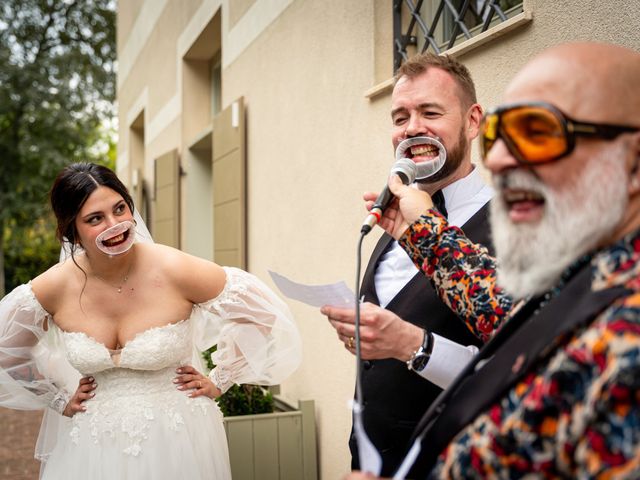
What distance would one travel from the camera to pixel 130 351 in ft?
9.15

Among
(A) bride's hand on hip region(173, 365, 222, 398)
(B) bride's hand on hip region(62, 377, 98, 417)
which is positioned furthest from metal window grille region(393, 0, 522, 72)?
(B) bride's hand on hip region(62, 377, 98, 417)

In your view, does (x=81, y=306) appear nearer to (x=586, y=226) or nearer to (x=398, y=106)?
(x=398, y=106)

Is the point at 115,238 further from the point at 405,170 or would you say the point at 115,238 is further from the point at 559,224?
the point at 559,224

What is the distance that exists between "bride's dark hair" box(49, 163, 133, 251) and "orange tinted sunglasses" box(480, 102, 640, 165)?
6.74 ft

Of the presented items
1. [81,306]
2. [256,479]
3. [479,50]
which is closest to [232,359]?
[81,306]

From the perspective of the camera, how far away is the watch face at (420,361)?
170 cm

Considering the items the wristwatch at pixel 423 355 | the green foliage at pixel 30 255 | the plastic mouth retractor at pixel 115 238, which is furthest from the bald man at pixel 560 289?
the green foliage at pixel 30 255

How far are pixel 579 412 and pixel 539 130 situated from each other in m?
0.46

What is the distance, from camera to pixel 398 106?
85.9 inches

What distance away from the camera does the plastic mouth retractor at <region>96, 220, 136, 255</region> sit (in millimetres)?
2762

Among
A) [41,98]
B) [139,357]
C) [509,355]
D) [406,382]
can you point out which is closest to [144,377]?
[139,357]

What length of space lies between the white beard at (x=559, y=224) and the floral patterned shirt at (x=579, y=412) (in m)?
0.05

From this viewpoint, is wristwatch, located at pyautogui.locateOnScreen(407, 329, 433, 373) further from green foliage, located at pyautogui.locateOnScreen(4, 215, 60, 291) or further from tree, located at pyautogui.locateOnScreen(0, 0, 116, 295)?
green foliage, located at pyautogui.locateOnScreen(4, 215, 60, 291)

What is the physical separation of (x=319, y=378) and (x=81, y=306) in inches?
74.6
